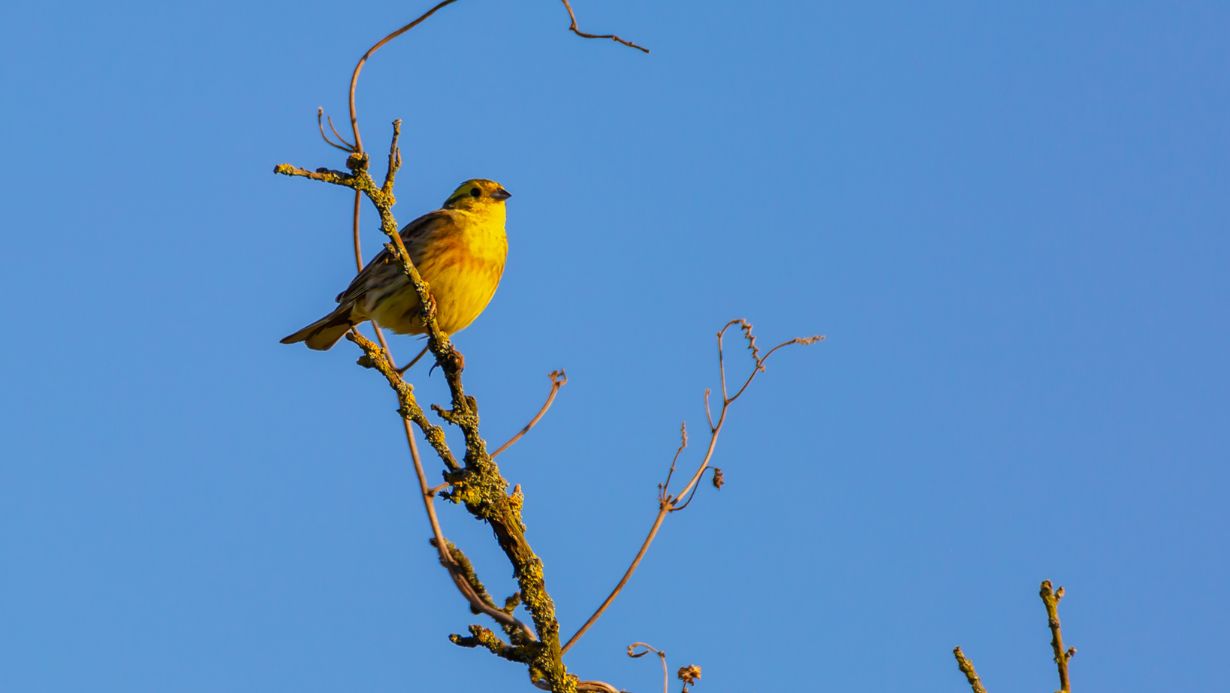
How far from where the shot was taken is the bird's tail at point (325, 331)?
720 centimetres

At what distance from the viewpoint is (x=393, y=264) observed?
6.53 m

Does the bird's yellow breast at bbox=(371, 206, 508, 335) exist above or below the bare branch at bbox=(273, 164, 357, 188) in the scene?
above

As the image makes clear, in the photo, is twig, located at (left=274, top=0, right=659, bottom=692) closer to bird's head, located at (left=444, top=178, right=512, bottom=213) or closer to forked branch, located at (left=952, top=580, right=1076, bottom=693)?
forked branch, located at (left=952, top=580, right=1076, bottom=693)

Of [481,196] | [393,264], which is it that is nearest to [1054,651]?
[393,264]

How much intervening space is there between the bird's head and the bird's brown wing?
24 cm

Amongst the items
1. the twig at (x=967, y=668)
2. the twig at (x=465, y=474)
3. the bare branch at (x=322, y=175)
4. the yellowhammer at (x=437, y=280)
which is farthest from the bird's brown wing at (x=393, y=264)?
the twig at (x=967, y=668)

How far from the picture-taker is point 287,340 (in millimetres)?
7344

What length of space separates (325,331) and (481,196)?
1.24 m

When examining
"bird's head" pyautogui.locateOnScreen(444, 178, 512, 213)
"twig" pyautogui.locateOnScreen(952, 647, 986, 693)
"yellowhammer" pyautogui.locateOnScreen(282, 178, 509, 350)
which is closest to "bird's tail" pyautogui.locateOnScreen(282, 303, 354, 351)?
"yellowhammer" pyautogui.locateOnScreen(282, 178, 509, 350)

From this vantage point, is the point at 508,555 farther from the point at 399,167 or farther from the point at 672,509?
the point at 399,167

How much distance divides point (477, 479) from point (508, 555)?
0.81 feet

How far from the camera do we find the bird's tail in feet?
23.6

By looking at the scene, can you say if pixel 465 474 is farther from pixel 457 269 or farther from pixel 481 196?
pixel 481 196

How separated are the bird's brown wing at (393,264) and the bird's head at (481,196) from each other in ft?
0.80
